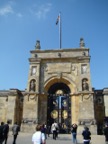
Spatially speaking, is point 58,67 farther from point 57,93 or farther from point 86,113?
point 86,113

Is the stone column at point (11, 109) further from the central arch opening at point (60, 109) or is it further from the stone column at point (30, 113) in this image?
the central arch opening at point (60, 109)

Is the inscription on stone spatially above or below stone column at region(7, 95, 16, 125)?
above

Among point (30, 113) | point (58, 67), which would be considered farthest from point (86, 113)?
point (58, 67)

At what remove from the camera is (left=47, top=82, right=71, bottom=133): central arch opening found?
1041 inches

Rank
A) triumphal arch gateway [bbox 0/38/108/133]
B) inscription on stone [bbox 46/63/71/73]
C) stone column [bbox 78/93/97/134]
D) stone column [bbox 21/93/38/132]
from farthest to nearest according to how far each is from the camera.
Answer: inscription on stone [bbox 46/63/71/73], triumphal arch gateway [bbox 0/38/108/133], stone column [bbox 21/93/38/132], stone column [bbox 78/93/97/134]

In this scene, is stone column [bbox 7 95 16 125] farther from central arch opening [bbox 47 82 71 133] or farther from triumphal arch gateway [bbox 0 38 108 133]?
central arch opening [bbox 47 82 71 133]

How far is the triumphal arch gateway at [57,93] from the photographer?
25.3m

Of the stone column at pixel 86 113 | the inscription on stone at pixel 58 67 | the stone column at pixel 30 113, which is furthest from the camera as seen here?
the inscription on stone at pixel 58 67

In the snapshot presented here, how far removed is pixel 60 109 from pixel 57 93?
309 cm

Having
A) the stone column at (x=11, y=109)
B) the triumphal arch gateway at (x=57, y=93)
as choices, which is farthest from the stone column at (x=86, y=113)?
the stone column at (x=11, y=109)

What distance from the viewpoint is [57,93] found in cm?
2969

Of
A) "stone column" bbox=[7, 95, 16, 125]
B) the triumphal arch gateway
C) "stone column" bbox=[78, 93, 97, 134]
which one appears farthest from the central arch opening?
"stone column" bbox=[7, 95, 16, 125]

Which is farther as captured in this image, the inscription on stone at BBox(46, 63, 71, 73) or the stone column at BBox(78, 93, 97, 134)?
the inscription on stone at BBox(46, 63, 71, 73)

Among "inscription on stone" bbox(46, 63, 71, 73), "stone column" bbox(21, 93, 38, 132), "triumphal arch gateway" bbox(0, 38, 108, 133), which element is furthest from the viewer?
"inscription on stone" bbox(46, 63, 71, 73)
